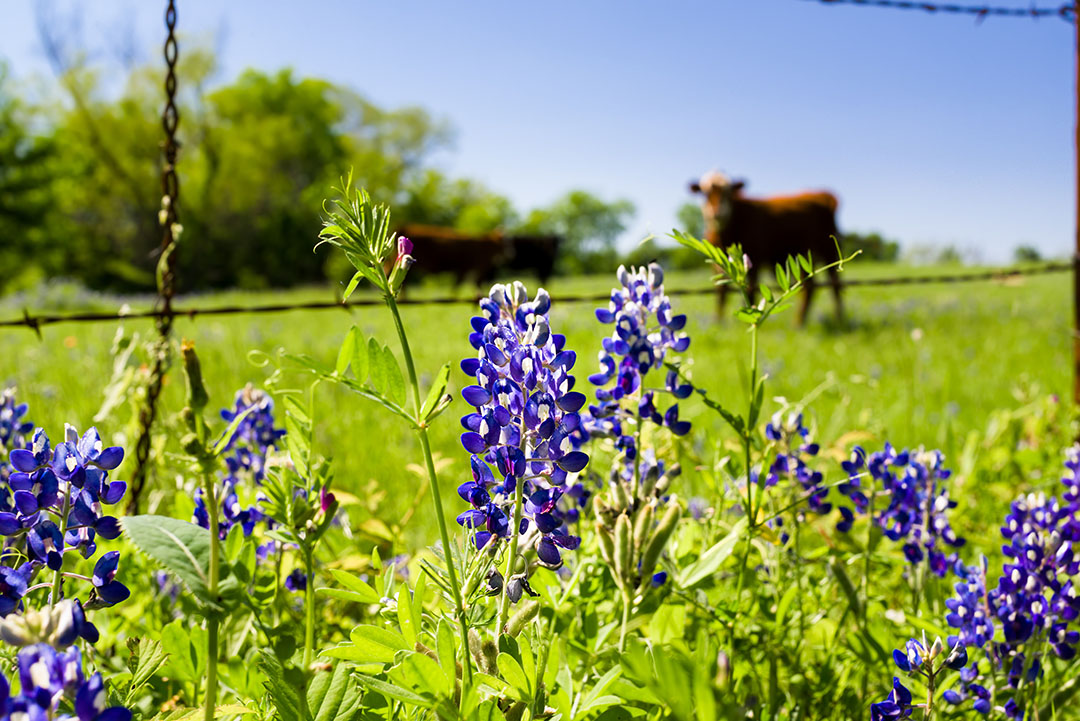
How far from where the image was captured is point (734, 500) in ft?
4.69

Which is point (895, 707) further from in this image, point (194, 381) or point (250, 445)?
point (250, 445)

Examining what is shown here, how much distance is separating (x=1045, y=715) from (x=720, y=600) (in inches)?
23.4

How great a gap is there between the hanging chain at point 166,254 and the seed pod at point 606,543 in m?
1.15

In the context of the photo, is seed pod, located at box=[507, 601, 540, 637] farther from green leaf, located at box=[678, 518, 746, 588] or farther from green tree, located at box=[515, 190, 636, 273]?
green tree, located at box=[515, 190, 636, 273]

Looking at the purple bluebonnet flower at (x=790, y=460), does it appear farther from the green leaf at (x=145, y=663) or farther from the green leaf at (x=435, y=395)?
the green leaf at (x=145, y=663)

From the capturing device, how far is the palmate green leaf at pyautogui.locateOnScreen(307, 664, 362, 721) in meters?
0.89

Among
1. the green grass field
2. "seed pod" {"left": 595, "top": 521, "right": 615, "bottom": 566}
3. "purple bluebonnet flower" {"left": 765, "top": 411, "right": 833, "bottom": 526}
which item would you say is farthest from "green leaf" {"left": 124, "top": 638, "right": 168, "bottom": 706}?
"purple bluebonnet flower" {"left": 765, "top": 411, "right": 833, "bottom": 526}

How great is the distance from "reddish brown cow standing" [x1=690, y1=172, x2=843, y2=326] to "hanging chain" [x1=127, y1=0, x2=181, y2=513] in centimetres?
846

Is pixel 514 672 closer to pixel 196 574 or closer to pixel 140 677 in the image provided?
pixel 196 574

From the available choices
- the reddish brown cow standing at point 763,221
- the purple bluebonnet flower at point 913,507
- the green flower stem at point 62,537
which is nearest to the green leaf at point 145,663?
the green flower stem at point 62,537

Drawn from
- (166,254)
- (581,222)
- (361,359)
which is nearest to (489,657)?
(361,359)

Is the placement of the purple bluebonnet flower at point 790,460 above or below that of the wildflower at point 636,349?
below

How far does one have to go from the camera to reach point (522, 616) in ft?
3.04

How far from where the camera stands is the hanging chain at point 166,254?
5.59 ft
